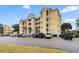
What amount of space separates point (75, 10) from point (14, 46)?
807 millimetres

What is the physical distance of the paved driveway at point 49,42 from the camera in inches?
131

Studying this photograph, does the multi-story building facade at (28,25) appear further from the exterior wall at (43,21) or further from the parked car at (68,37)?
the parked car at (68,37)

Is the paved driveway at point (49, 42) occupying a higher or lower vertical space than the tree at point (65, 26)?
lower

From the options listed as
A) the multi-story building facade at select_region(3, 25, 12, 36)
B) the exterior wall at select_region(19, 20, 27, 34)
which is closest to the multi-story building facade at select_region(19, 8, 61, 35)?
the exterior wall at select_region(19, 20, 27, 34)

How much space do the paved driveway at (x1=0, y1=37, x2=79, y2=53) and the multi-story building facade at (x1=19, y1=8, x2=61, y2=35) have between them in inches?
3.7

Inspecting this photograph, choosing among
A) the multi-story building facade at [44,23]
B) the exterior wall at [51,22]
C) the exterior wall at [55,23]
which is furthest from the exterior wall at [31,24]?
the exterior wall at [55,23]

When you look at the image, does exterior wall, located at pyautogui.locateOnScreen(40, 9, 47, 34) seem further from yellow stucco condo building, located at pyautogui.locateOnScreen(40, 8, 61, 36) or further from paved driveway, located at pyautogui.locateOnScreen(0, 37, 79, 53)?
paved driveway, located at pyautogui.locateOnScreen(0, 37, 79, 53)

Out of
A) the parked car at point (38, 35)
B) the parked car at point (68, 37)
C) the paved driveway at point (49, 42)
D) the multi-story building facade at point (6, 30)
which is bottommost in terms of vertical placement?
the paved driveway at point (49, 42)

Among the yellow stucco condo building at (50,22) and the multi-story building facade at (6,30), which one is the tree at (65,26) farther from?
the multi-story building facade at (6,30)

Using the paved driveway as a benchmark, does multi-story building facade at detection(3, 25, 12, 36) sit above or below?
above

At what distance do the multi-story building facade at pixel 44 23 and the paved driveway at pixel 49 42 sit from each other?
0.09 metres

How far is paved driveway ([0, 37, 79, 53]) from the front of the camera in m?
3.33

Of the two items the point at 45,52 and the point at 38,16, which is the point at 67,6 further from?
the point at 45,52
